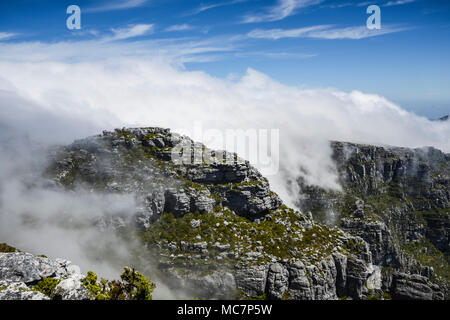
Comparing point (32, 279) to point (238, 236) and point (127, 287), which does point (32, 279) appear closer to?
point (127, 287)

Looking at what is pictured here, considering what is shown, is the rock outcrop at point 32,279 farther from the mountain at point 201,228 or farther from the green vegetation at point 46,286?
the mountain at point 201,228

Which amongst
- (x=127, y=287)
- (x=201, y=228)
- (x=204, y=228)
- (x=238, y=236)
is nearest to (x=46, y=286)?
(x=127, y=287)

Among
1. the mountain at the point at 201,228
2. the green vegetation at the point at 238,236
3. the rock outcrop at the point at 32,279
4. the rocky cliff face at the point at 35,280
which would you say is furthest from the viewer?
the green vegetation at the point at 238,236

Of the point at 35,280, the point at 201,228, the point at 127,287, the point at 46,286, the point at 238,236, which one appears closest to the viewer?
the point at 46,286

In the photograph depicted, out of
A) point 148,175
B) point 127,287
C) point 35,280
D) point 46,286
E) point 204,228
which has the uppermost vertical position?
point 148,175


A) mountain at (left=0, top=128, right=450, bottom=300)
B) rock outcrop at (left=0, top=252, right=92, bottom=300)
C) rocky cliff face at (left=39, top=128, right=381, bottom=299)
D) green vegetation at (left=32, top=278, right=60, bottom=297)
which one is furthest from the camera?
rocky cliff face at (left=39, top=128, right=381, bottom=299)

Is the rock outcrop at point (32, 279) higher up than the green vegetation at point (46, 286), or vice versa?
the rock outcrop at point (32, 279)

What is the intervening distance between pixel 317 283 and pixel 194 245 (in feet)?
259

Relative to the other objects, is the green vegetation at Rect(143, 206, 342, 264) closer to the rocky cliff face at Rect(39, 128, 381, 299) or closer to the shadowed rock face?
the rocky cliff face at Rect(39, 128, 381, 299)

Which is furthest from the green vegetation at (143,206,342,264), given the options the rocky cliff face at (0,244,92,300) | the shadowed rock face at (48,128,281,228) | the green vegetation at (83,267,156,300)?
the rocky cliff face at (0,244,92,300)

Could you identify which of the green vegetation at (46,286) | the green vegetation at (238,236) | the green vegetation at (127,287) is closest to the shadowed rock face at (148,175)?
the green vegetation at (238,236)
